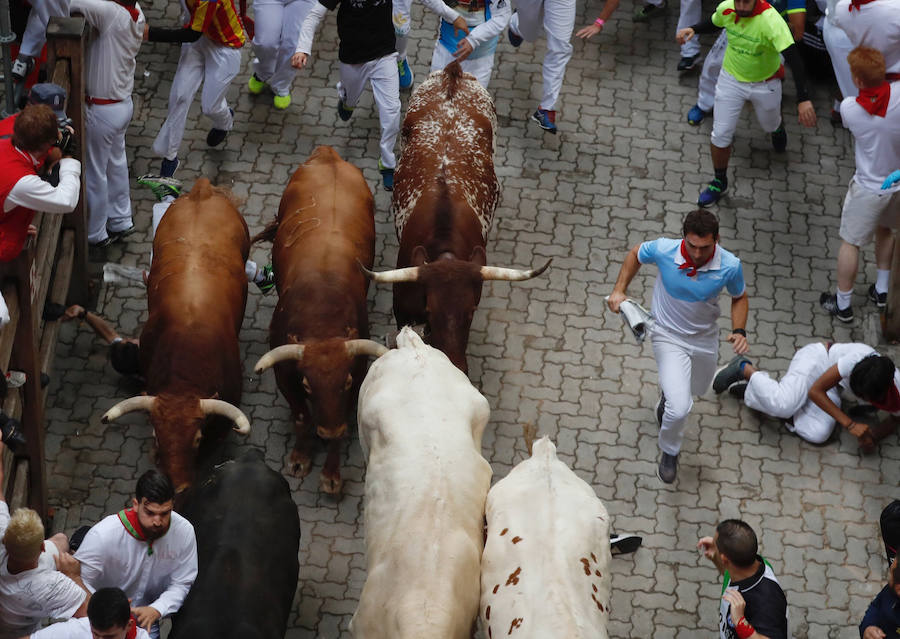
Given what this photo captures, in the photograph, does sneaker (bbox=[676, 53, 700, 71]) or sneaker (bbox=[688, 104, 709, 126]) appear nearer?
sneaker (bbox=[688, 104, 709, 126])

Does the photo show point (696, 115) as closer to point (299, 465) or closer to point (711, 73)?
point (711, 73)

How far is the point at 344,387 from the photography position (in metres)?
9.31

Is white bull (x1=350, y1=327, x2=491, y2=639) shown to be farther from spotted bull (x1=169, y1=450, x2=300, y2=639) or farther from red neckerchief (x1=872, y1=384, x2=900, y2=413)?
red neckerchief (x1=872, y1=384, x2=900, y2=413)

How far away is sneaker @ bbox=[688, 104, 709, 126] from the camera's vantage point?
524 inches

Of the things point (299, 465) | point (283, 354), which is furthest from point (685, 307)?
point (299, 465)

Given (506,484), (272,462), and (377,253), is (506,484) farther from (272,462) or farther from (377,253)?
(377,253)

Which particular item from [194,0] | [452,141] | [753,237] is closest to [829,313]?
[753,237]

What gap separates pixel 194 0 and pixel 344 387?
4214 millimetres

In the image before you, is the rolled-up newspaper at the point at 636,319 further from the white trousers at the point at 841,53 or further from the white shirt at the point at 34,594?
the white shirt at the point at 34,594

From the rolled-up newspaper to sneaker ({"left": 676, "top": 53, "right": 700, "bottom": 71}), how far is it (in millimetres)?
5073

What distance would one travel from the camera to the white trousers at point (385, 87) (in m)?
12.0

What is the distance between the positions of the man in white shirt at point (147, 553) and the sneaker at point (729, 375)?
491 cm

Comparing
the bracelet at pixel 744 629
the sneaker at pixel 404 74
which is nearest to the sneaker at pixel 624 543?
the bracelet at pixel 744 629

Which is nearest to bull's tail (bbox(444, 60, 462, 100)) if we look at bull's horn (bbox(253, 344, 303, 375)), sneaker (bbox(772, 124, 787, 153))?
sneaker (bbox(772, 124, 787, 153))
